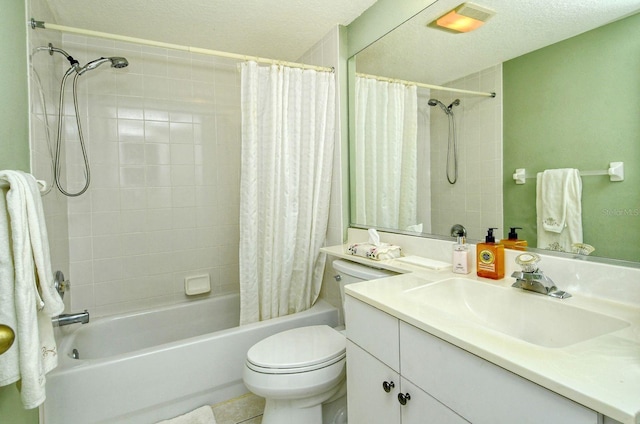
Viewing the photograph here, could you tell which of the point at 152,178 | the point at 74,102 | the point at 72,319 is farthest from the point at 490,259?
the point at 74,102

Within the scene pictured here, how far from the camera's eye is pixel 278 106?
5.86 ft

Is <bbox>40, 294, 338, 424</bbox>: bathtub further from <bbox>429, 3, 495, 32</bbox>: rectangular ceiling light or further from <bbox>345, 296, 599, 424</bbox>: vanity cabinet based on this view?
<bbox>429, 3, 495, 32</bbox>: rectangular ceiling light

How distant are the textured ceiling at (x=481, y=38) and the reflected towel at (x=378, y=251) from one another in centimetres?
82

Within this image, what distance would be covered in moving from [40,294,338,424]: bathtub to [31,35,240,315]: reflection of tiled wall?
22 cm

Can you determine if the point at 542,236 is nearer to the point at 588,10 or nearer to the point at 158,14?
the point at 588,10

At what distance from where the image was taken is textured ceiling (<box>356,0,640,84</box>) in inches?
36.0

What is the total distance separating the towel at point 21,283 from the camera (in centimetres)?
76

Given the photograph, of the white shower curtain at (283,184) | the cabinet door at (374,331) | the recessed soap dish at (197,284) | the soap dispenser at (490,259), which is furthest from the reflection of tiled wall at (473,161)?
the recessed soap dish at (197,284)

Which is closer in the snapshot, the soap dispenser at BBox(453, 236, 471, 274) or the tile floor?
the soap dispenser at BBox(453, 236, 471, 274)

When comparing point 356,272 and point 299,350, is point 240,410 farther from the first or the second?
point 356,272

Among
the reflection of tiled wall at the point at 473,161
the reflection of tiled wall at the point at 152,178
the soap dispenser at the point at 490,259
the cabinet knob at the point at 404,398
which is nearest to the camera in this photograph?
the cabinet knob at the point at 404,398

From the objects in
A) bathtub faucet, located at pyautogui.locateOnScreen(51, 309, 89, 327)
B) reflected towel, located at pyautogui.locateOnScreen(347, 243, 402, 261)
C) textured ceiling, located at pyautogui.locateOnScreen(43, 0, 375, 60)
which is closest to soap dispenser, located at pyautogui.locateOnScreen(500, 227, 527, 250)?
reflected towel, located at pyautogui.locateOnScreen(347, 243, 402, 261)

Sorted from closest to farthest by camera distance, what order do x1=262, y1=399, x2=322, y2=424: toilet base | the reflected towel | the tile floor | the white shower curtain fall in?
x1=262, y1=399, x2=322, y2=424: toilet base → the reflected towel → the tile floor → the white shower curtain

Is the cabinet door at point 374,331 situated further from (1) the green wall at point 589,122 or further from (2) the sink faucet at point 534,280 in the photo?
(1) the green wall at point 589,122
